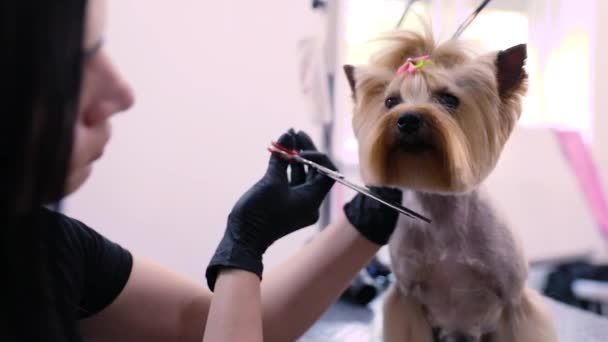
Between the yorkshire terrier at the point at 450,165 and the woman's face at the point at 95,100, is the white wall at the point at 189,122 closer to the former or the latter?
the yorkshire terrier at the point at 450,165

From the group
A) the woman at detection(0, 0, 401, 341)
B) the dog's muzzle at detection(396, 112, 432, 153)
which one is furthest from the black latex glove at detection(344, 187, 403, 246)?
the dog's muzzle at detection(396, 112, 432, 153)

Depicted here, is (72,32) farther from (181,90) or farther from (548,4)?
(548,4)

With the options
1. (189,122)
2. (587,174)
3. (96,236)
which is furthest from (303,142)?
(587,174)

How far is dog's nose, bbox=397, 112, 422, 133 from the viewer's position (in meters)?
0.78

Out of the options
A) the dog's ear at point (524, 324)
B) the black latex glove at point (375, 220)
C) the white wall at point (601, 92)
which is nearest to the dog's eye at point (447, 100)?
the black latex glove at point (375, 220)

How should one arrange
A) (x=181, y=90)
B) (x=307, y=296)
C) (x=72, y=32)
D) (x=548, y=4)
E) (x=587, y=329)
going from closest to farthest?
1. (x=72, y=32)
2. (x=307, y=296)
3. (x=587, y=329)
4. (x=181, y=90)
5. (x=548, y=4)

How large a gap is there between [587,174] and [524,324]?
164 cm

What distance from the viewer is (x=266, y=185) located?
31.4 inches

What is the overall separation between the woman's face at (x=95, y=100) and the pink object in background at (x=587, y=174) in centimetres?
213

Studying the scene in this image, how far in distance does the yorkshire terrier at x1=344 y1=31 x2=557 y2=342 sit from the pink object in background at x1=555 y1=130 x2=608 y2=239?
5.04 feet

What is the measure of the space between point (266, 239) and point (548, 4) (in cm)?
194

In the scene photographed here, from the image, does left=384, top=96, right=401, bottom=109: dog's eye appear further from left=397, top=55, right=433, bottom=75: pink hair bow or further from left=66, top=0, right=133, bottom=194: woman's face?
left=66, top=0, right=133, bottom=194: woman's face

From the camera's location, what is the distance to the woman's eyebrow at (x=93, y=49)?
424mm

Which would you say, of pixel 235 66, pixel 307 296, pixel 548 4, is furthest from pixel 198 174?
pixel 548 4
